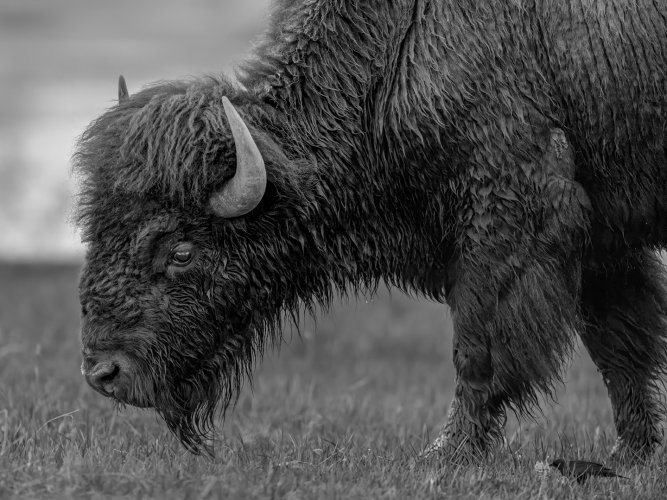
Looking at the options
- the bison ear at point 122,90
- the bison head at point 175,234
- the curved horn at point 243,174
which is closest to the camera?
the curved horn at point 243,174

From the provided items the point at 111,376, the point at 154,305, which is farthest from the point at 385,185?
the point at 111,376

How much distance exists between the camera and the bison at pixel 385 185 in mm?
4832

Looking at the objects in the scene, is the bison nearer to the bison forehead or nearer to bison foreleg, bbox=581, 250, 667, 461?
the bison forehead

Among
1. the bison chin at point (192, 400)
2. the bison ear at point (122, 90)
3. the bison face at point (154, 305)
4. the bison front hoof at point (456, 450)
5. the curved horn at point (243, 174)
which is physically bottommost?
the bison front hoof at point (456, 450)

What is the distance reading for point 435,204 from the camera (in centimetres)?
504

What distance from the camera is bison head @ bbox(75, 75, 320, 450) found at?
479 cm

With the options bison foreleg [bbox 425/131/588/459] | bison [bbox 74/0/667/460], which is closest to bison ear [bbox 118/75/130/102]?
bison [bbox 74/0/667/460]

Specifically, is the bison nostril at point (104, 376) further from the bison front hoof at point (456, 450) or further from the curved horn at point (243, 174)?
the bison front hoof at point (456, 450)

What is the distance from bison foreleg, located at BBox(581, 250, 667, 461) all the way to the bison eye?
6.97 feet

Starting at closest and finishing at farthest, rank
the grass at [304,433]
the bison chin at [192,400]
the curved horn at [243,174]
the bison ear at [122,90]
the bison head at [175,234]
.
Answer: the grass at [304,433] → the curved horn at [243,174] → the bison head at [175,234] → the bison chin at [192,400] → the bison ear at [122,90]

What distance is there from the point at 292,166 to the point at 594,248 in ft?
5.08

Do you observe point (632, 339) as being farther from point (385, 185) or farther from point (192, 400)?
point (192, 400)

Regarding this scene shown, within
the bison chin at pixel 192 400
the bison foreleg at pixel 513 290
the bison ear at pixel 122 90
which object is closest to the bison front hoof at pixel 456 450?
the bison foreleg at pixel 513 290

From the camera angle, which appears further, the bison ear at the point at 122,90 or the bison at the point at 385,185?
the bison ear at the point at 122,90
